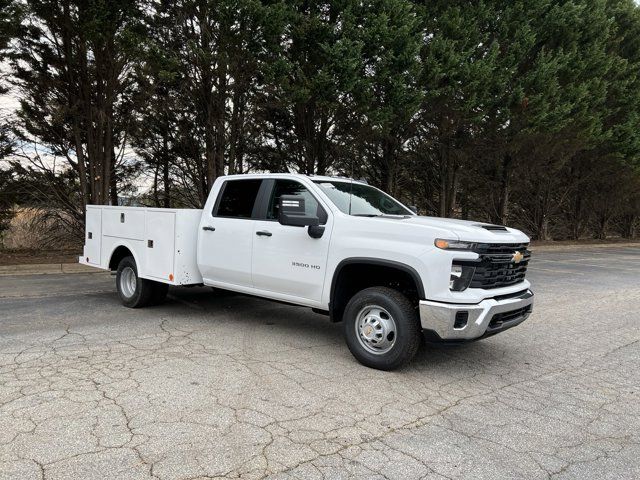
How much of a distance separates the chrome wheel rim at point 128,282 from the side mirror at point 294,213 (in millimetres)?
3279

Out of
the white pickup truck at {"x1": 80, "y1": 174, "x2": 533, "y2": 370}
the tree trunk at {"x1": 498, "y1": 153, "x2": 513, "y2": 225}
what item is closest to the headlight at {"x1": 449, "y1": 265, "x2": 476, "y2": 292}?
the white pickup truck at {"x1": 80, "y1": 174, "x2": 533, "y2": 370}

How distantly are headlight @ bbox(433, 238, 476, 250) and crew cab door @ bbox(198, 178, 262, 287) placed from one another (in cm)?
246

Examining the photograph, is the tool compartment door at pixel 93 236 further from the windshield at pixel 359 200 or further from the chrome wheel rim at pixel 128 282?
the windshield at pixel 359 200

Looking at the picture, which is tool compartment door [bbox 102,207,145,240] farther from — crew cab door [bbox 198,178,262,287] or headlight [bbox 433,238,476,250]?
headlight [bbox 433,238,476,250]

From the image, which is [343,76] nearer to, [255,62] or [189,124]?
[255,62]

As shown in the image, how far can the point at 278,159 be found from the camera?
686 inches

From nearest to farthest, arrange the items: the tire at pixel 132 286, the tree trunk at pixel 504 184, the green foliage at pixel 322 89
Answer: the tire at pixel 132 286 < the green foliage at pixel 322 89 < the tree trunk at pixel 504 184

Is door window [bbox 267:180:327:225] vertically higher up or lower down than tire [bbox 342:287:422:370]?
higher up

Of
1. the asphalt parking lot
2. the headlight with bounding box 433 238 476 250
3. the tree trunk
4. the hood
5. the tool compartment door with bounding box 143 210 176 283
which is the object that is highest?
the tree trunk

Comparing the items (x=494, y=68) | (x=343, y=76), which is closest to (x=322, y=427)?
(x=343, y=76)

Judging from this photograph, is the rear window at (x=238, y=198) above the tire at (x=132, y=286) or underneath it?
above

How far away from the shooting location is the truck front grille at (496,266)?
4.84 meters

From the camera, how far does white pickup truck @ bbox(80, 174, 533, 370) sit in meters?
4.77

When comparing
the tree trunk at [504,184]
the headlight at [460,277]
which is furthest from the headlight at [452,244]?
the tree trunk at [504,184]
